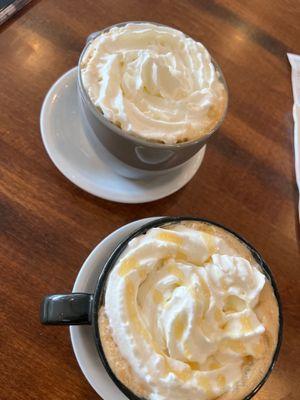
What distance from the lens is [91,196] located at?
812 mm

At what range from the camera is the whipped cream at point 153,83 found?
72 centimetres

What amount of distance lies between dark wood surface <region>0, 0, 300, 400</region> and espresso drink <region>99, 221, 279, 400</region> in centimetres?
18

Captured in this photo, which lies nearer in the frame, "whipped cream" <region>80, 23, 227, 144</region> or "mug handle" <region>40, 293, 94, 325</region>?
"mug handle" <region>40, 293, 94, 325</region>

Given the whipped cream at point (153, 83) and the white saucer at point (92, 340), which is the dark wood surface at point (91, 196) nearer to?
the white saucer at point (92, 340)

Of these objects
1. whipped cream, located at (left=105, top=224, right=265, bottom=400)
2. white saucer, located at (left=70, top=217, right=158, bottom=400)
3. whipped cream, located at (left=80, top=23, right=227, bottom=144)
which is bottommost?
white saucer, located at (left=70, top=217, right=158, bottom=400)

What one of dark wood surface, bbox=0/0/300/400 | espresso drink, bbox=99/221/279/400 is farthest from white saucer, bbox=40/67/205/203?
espresso drink, bbox=99/221/279/400

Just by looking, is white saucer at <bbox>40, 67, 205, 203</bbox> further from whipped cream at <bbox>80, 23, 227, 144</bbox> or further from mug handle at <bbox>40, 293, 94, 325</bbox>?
mug handle at <bbox>40, 293, 94, 325</bbox>

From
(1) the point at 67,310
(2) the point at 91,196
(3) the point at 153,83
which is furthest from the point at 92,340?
(3) the point at 153,83

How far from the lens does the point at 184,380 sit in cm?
54

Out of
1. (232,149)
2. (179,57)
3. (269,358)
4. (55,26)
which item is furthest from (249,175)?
(55,26)

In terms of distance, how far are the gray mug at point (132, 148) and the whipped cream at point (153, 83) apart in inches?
0.4

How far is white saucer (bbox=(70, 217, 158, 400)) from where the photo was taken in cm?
64

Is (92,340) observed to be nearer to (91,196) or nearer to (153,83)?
(91,196)

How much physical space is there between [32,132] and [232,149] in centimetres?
41
